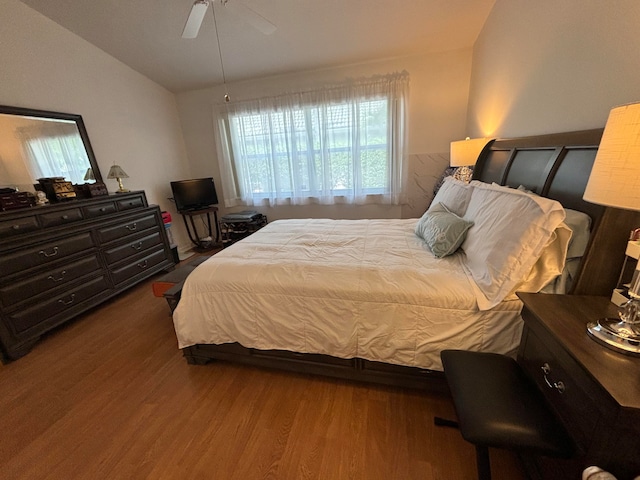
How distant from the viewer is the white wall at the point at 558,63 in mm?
1031

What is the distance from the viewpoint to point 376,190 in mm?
3602

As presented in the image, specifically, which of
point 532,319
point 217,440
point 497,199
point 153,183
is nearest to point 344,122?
point 497,199

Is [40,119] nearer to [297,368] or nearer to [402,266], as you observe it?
[297,368]

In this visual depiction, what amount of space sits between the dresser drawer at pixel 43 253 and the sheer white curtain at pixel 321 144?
2.08 m

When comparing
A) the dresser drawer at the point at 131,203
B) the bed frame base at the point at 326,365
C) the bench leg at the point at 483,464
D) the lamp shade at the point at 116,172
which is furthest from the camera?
the lamp shade at the point at 116,172

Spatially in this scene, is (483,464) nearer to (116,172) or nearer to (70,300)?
(70,300)

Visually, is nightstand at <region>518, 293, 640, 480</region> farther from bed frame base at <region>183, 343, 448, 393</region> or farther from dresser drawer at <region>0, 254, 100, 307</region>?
dresser drawer at <region>0, 254, 100, 307</region>

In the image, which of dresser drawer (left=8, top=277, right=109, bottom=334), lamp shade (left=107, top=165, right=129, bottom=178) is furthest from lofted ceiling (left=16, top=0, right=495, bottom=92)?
dresser drawer (left=8, top=277, right=109, bottom=334)

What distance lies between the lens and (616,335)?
763 millimetres

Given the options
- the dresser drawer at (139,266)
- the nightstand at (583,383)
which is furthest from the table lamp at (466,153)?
the dresser drawer at (139,266)

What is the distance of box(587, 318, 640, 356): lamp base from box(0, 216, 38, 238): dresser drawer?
3396 mm

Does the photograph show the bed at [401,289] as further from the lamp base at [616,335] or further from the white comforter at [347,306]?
the lamp base at [616,335]

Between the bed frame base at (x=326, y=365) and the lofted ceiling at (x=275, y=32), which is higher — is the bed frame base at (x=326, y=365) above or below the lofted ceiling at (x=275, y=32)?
below

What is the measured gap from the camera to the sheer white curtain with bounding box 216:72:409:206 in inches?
129
